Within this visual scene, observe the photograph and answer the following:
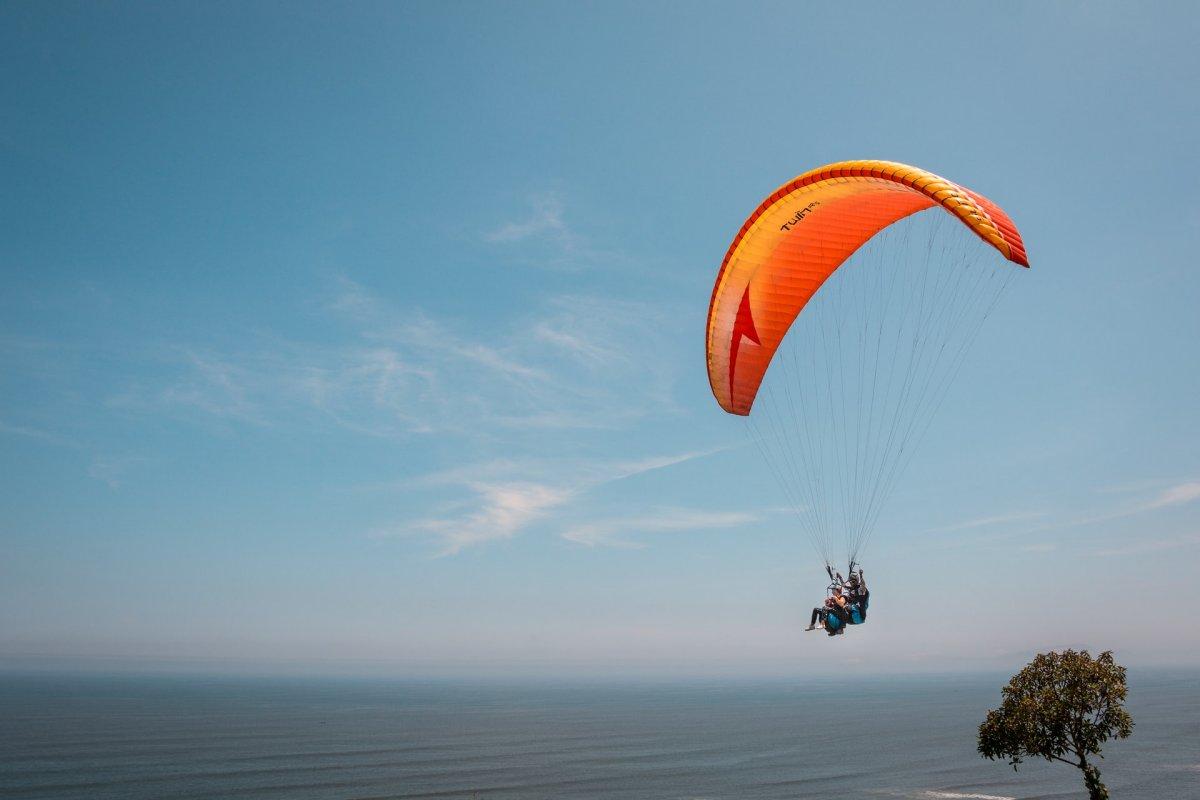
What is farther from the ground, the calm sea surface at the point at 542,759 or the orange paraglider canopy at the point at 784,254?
the orange paraglider canopy at the point at 784,254

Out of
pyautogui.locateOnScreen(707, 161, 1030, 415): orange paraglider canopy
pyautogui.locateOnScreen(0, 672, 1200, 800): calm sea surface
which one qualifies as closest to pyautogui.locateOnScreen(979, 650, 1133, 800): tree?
pyautogui.locateOnScreen(707, 161, 1030, 415): orange paraglider canopy

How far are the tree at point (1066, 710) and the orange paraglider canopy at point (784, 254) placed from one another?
9197 mm

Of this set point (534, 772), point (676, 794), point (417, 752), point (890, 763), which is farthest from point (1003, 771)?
point (417, 752)

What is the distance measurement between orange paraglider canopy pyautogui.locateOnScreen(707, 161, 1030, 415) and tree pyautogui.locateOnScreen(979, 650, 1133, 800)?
9197 millimetres

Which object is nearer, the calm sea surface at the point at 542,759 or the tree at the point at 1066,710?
the tree at the point at 1066,710

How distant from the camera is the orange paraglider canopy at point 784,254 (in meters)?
15.4

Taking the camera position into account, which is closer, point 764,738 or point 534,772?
point 534,772

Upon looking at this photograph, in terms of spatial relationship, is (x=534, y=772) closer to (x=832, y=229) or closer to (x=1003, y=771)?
(x=1003, y=771)

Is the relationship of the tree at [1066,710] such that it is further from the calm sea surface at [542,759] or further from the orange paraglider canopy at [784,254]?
the calm sea surface at [542,759]

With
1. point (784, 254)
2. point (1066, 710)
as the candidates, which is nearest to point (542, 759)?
point (1066, 710)

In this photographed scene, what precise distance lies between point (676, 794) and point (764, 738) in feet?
139

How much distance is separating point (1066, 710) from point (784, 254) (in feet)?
39.4

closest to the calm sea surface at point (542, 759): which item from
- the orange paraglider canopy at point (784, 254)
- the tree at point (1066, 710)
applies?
the tree at point (1066, 710)

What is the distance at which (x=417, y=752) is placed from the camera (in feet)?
225
